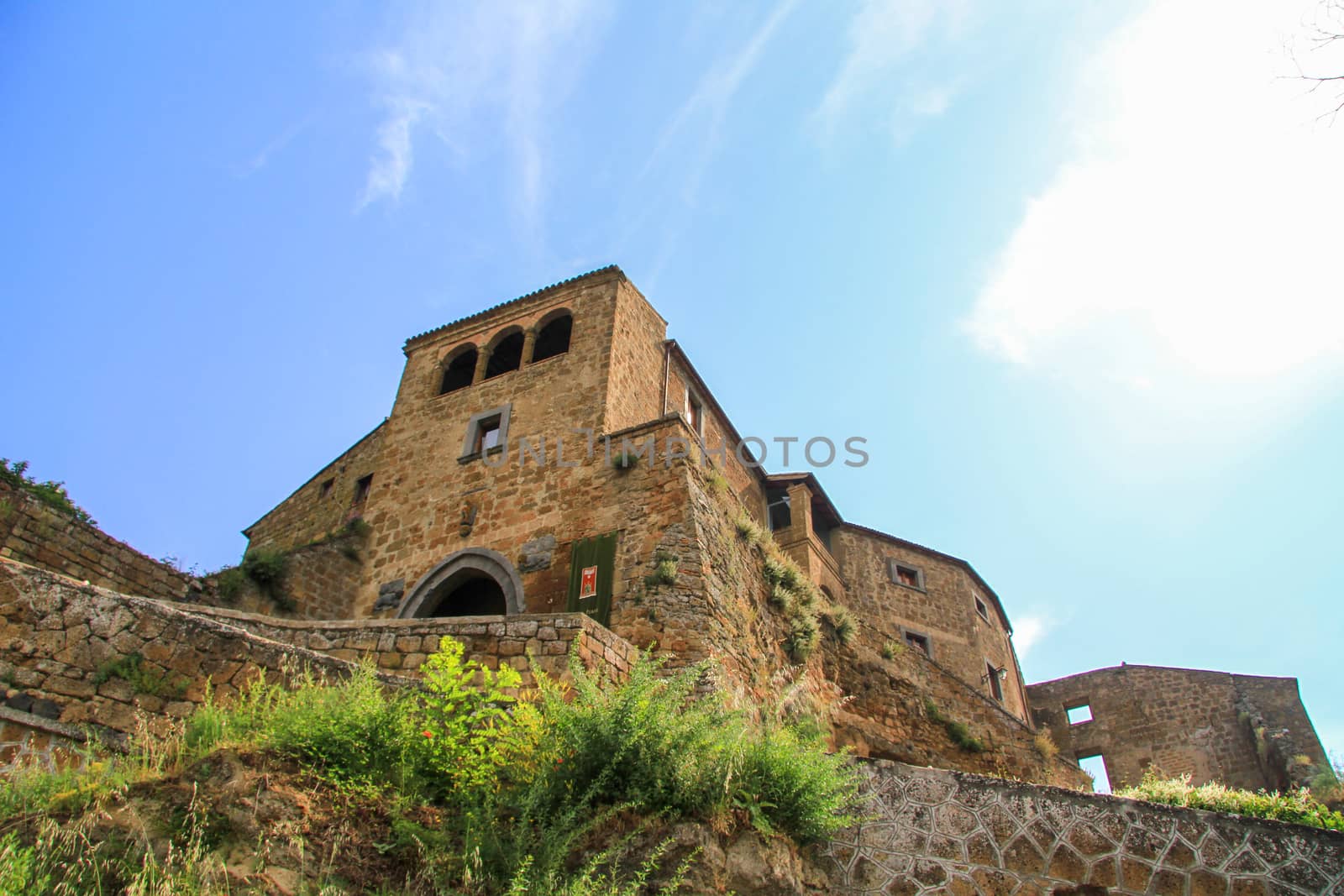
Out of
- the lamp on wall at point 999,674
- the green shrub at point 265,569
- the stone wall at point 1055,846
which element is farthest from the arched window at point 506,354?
the lamp on wall at point 999,674

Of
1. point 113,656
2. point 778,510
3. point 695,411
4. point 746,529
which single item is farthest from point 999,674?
point 113,656

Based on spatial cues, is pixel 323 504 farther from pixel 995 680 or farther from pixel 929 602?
pixel 995 680

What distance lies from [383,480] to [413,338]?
3.92 metres

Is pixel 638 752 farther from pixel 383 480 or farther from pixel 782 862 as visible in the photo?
pixel 383 480

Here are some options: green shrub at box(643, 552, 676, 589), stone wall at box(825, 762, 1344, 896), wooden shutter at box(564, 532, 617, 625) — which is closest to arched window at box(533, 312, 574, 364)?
wooden shutter at box(564, 532, 617, 625)

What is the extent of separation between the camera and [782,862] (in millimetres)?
5324

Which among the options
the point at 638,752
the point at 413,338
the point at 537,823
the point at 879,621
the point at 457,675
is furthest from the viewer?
the point at 879,621

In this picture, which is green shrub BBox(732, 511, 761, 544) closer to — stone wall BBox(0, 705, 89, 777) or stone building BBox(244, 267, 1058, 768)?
stone building BBox(244, 267, 1058, 768)

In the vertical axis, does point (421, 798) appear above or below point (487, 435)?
below

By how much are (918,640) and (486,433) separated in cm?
1337

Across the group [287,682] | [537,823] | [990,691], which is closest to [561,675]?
[287,682]

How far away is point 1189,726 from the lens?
23703mm

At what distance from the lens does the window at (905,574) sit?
22.9m

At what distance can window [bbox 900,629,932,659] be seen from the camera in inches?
862
